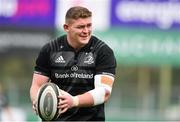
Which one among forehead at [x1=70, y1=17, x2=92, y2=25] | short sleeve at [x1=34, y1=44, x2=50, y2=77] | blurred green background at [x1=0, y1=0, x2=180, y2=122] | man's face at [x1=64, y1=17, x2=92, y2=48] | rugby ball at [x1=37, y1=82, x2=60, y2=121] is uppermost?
forehead at [x1=70, y1=17, x2=92, y2=25]

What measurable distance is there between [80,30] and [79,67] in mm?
372

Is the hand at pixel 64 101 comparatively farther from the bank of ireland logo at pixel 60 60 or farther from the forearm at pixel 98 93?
the bank of ireland logo at pixel 60 60

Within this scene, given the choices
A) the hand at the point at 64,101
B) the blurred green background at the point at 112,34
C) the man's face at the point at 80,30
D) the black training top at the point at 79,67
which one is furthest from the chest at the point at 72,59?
the blurred green background at the point at 112,34

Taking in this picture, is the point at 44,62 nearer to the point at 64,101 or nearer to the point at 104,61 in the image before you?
the point at 104,61

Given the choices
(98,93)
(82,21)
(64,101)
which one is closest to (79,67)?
(98,93)

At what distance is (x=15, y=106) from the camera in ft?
73.0

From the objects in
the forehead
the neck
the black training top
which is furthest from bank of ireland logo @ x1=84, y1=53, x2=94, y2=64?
the forehead

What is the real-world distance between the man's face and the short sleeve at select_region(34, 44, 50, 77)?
0.29 metres

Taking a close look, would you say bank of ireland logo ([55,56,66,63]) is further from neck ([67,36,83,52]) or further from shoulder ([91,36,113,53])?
shoulder ([91,36,113,53])

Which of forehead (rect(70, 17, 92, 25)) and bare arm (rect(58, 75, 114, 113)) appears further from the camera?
forehead (rect(70, 17, 92, 25))

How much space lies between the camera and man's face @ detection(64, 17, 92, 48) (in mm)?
7457

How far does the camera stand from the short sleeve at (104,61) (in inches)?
301

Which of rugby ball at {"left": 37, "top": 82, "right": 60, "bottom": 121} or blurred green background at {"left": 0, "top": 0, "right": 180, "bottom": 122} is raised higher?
rugby ball at {"left": 37, "top": 82, "right": 60, "bottom": 121}

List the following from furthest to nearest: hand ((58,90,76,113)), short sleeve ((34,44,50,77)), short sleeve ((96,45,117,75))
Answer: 1. short sleeve ((34,44,50,77))
2. short sleeve ((96,45,117,75))
3. hand ((58,90,76,113))
